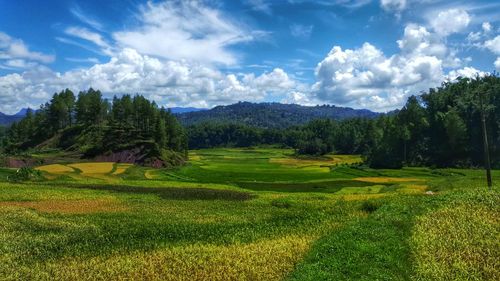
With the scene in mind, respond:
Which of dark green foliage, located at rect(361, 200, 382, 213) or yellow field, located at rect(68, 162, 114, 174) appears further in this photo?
yellow field, located at rect(68, 162, 114, 174)

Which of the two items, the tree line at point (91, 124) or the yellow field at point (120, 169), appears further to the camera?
the tree line at point (91, 124)

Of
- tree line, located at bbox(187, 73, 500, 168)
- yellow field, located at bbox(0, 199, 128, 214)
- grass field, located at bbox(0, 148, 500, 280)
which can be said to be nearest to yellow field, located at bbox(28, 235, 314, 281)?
grass field, located at bbox(0, 148, 500, 280)

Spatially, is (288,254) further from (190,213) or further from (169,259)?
(190,213)

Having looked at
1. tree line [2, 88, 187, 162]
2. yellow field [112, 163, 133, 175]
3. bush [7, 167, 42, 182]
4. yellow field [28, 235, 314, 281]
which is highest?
tree line [2, 88, 187, 162]

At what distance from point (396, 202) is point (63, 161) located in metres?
85.6

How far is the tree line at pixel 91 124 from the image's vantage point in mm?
124625

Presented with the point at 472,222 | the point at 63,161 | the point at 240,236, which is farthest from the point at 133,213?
the point at 63,161

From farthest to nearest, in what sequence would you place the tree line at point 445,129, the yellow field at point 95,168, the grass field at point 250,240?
the tree line at point 445,129 < the yellow field at point 95,168 < the grass field at point 250,240

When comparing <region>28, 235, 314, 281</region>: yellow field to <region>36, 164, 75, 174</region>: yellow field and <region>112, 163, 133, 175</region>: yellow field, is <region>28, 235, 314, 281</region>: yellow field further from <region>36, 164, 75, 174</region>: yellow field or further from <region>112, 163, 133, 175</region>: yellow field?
<region>36, 164, 75, 174</region>: yellow field

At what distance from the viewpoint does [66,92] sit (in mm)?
159250

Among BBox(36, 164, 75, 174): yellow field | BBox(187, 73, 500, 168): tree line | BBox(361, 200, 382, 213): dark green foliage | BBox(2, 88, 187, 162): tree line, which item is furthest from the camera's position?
BBox(2, 88, 187, 162): tree line

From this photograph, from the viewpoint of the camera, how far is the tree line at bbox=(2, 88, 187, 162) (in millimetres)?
124625

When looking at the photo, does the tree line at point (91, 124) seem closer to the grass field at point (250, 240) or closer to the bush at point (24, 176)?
the bush at point (24, 176)

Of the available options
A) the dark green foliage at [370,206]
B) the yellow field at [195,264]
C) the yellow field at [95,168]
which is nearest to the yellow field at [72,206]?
the yellow field at [195,264]
